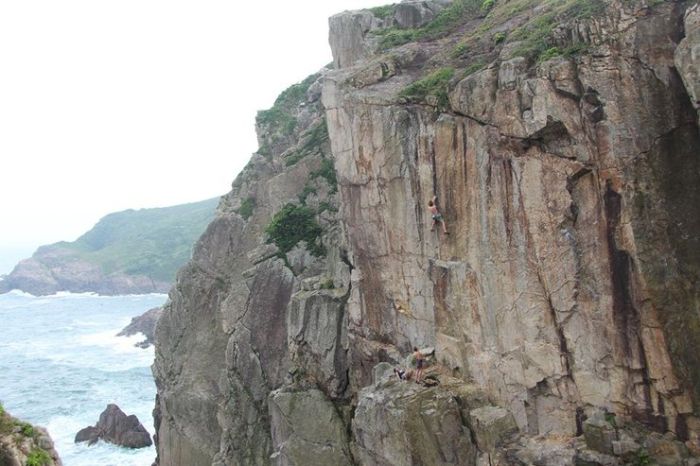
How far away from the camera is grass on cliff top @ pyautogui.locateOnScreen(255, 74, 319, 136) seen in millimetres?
43906

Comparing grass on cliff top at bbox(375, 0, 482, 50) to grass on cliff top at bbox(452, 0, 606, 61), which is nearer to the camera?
grass on cliff top at bbox(452, 0, 606, 61)

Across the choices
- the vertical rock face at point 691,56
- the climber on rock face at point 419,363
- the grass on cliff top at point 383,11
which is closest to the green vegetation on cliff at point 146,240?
the grass on cliff top at point 383,11

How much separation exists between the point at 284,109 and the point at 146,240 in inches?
4503

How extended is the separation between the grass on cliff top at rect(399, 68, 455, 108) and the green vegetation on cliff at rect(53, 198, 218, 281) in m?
108

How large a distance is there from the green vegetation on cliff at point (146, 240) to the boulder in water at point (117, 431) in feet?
261

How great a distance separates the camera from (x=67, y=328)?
9138cm

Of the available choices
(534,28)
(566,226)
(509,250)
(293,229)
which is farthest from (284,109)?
(566,226)

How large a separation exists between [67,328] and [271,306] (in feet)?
230

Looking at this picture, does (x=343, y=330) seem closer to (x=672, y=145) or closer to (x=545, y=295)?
(x=545, y=295)

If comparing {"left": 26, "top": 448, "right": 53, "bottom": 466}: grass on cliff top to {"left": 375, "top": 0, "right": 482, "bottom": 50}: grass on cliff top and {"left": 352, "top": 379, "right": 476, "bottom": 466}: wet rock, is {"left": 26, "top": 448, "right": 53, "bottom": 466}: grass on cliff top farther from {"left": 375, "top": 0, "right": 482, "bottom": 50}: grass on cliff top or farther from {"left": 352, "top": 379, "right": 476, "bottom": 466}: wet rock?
{"left": 375, "top": 0, "right": 482, "bottom": 50}: grass on cliff top

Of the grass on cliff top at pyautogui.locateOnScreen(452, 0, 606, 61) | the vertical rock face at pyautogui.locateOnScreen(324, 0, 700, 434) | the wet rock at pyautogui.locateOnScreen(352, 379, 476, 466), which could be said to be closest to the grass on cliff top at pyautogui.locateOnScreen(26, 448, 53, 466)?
the wet rock at pyautogui.locateOnScreen(352, 379, 476, 466)

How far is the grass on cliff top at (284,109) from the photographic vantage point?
1729 inches

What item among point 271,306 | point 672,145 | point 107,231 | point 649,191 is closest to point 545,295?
point 649,191

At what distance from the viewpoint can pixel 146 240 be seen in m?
151
